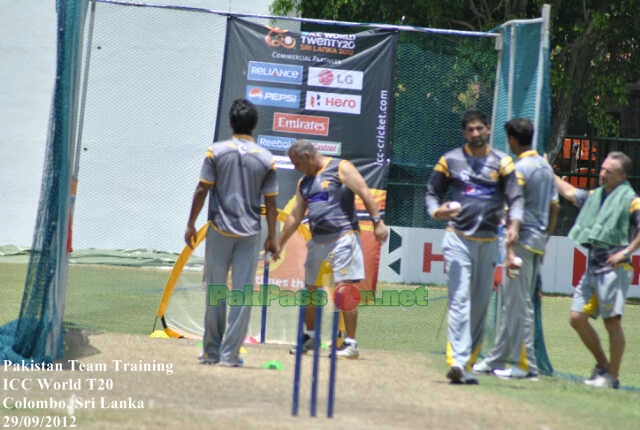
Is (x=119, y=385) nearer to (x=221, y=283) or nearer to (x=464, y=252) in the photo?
(x=221, y=283)

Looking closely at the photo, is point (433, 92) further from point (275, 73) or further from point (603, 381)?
point (603, 381)

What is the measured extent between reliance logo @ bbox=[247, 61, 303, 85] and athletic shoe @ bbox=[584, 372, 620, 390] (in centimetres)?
405


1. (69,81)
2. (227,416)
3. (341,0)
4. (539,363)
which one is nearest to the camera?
(227,416)

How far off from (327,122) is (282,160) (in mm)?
579

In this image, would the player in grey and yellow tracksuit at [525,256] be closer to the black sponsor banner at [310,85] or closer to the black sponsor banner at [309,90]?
the black sponsor banner at [309,90]

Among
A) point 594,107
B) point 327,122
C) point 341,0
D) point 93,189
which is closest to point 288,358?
point 327,122

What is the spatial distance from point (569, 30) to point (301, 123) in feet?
34.6

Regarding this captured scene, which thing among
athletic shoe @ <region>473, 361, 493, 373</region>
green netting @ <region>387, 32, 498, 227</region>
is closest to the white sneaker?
athletic shoe @ <region>473, 361, 493, 373</region>

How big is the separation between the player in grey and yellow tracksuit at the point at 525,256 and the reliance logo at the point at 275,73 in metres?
2.66

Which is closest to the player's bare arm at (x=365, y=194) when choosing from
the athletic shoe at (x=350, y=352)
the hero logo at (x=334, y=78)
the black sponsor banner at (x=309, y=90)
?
the athletic shoe at (x=350, y=352)

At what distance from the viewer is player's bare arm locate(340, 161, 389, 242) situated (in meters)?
8.45

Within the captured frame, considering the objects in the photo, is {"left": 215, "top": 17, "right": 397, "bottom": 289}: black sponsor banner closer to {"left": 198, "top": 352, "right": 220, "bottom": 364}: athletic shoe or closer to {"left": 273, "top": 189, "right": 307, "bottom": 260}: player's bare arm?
{"left": 273, "top": 189, "right": 307, "bottom": 260}: player's bare arm

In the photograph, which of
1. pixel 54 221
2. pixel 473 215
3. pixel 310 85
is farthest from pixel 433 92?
pixel 54 221

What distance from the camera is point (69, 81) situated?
7.46 metres
